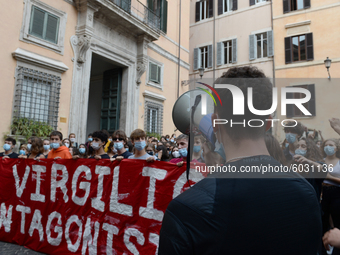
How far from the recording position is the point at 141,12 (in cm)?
1265

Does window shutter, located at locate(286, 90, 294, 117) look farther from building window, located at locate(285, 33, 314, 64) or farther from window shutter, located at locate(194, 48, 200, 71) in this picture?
window shutter, located at locate(194, 48, 200, 71)

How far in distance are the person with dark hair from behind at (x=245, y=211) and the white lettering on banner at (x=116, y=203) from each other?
2.66 metres

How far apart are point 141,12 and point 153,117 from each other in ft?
16.9

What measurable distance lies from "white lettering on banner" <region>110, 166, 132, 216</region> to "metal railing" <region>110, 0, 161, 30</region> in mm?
9330

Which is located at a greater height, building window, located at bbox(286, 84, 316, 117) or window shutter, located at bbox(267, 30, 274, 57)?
window shutter, located at bbox(267, 30, 274, 57)

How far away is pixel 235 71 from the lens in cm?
89

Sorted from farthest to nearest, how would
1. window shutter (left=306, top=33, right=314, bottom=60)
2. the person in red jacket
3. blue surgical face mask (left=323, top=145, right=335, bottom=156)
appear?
window shutter (left=306, top=33, right=314, bottom=60) → the person in red jacket → blue surgical face mask (left=323, top=145, right=335, bottom=156)

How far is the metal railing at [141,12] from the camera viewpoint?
1137 centimetres

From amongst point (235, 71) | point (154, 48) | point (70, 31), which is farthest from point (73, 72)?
point (235, 71)

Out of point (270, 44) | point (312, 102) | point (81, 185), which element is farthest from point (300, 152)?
point (270, 44)

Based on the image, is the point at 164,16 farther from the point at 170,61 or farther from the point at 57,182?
the point at 57,182

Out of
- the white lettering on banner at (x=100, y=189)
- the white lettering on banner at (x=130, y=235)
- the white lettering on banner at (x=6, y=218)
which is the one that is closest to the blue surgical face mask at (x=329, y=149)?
the white lettering on banner at (x=130, y=235)

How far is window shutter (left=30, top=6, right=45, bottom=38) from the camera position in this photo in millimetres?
8513

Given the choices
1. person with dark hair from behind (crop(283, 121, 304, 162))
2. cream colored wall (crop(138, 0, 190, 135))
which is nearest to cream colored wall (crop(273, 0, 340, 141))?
cream colored wall (crop(138, 0, 190, 135))
